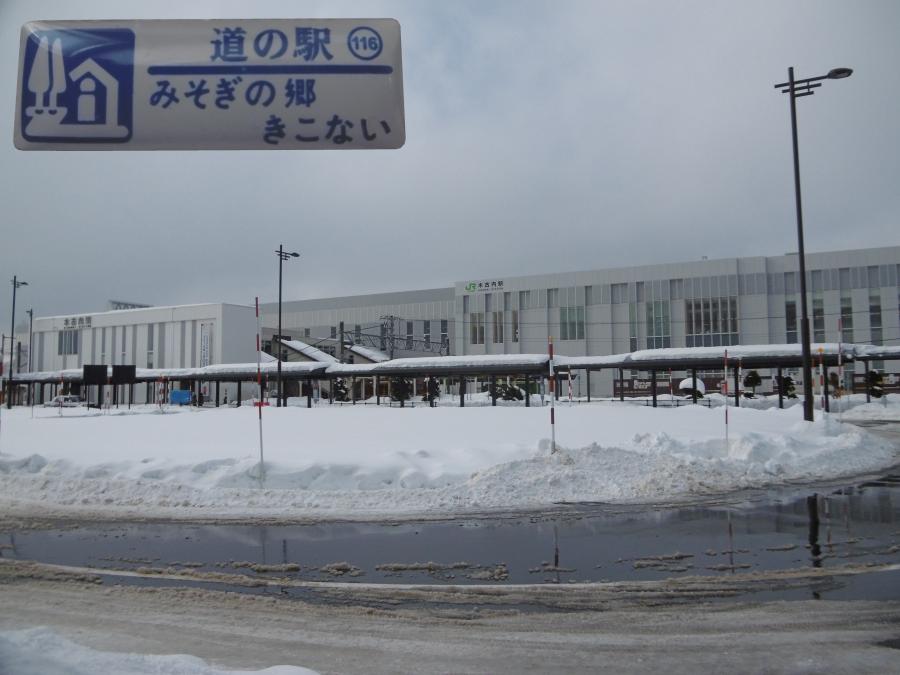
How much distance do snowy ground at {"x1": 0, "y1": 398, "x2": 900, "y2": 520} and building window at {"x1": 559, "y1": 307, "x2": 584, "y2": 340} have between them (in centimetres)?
4915

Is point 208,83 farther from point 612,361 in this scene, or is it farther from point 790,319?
point 790,319

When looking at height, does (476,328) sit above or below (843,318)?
above

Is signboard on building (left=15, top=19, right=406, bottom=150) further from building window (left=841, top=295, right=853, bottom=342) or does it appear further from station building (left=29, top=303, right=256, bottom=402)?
station building (left=29, top=303, right=256, bottom=402)

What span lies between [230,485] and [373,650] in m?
7.59

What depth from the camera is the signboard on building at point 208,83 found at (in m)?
5.01

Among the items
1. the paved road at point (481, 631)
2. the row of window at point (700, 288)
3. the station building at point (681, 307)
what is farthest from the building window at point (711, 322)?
the paved road at point (481, 631)

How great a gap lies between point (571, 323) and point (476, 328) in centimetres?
1067

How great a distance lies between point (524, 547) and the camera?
25.5ft

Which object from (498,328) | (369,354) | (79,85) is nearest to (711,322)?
(498,328)

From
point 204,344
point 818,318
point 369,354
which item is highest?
point 818,318

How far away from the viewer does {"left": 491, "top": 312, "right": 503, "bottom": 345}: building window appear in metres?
72.2

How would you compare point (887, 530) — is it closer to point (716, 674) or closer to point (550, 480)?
point (550, 480)

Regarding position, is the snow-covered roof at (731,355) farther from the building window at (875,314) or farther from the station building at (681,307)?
the building window at (875,314)

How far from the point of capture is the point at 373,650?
4.71 m
